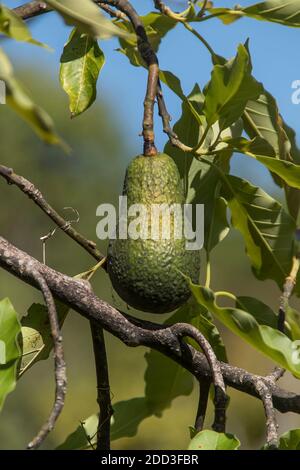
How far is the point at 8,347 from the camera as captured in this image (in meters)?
0.88

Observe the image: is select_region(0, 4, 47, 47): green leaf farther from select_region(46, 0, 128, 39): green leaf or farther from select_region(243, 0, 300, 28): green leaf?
select_region(243, 0, 300, 28): green leaf

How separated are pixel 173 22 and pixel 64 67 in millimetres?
176

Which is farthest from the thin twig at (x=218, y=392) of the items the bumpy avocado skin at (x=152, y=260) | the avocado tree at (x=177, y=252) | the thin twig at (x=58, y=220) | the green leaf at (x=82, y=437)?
the green leaf at (x=82, y=437)

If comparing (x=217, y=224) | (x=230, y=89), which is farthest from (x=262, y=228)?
(x=230, y=89)

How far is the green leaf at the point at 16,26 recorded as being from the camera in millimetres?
692

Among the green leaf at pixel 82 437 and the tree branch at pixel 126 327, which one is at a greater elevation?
the tree branch at pixel 126 327

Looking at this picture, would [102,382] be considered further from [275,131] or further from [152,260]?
[275,131]

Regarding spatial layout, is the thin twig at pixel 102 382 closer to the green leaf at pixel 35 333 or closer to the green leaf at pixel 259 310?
the green leaf at pixel 35 333

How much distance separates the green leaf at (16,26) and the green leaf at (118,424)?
67 centimetres

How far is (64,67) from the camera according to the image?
1.21 metres

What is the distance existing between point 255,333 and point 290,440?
126 millimetres

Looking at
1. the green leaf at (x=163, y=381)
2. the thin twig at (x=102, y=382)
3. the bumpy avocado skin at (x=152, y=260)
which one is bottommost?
the green leaf at (x=163, y=381)

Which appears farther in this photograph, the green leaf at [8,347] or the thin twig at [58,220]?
the thin twig at [58,220]
